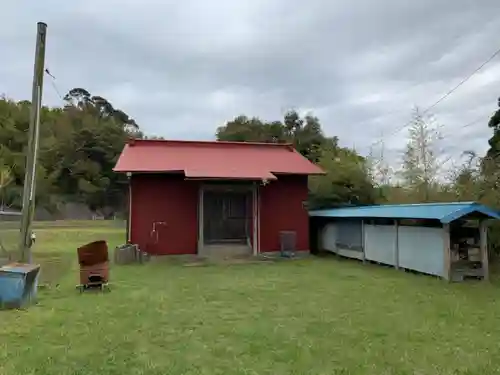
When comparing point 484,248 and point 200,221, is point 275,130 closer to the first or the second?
point 200,221

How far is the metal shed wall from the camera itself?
986 centimetres

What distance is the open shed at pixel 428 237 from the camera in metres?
9.56

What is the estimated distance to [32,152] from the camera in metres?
8.91

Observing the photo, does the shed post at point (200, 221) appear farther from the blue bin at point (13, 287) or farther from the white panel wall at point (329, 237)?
the blue bin at point (13, 287)

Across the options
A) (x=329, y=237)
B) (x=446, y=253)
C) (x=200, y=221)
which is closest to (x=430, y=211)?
(x=446, y=253)

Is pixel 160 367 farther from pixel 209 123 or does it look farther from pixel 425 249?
pixel 209 123

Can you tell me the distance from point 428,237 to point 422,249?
351mm

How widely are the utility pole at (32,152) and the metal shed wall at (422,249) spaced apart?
775cm

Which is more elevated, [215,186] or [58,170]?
[58,170]

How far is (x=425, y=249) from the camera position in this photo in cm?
1038

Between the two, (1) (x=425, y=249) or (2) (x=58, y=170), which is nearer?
(1) (x=425, y=249)

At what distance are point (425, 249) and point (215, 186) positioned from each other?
21.5 ft

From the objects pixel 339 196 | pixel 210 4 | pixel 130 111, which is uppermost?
pixel 130 111

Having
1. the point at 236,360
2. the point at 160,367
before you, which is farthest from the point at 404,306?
the point at 160,367
